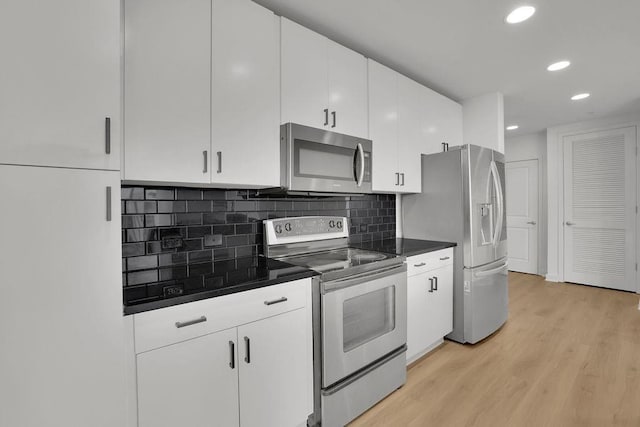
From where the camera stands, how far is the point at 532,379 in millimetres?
2246

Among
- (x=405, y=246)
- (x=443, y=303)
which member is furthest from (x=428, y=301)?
(x=405, y=246)

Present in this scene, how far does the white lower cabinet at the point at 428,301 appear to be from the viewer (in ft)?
7.80

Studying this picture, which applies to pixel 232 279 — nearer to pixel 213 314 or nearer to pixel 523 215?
pixel 213 314

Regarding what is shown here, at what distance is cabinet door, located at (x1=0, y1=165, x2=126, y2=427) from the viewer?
90 cm

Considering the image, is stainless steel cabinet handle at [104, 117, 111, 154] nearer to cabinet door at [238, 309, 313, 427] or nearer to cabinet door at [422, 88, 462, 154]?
cabinet door at [238, 309, 313, 427]

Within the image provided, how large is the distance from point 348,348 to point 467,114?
2.94 metres

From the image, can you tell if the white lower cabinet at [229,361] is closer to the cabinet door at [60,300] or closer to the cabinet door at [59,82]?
the cabinet door at [60,300]

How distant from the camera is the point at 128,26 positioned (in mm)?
1332

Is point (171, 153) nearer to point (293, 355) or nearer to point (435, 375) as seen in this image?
Answer: point (293, 355)

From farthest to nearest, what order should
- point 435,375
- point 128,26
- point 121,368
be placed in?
point 435,375, point 128,26, point 121,368

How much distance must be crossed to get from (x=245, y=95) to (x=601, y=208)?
5264 mm

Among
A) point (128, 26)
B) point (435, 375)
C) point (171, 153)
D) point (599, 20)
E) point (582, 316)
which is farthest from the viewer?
point (582, 316)

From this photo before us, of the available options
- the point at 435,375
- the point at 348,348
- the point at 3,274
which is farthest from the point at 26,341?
the point at 435,375

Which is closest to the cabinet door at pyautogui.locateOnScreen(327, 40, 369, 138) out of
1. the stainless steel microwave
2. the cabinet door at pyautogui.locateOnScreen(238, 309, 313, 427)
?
the stainless steel microwave
